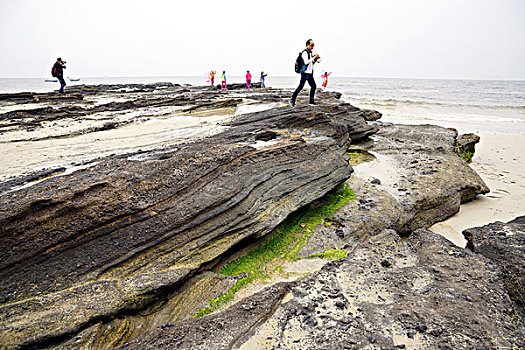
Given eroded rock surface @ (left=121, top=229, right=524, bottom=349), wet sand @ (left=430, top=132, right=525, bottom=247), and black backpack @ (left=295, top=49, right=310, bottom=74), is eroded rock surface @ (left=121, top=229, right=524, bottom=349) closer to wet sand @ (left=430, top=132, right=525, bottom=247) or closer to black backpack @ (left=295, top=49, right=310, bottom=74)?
wet sand @ (left=430, top=132, right=525, bottom=247)

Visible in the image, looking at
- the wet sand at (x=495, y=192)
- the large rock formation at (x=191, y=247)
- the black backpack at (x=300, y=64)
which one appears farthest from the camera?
the black backpack at (x=300, y=64)

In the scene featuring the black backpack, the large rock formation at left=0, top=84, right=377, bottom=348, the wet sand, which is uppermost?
the black backpack

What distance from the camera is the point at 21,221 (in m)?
3.32

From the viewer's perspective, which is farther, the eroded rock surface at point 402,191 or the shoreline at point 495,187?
the shoreline at point 495,187

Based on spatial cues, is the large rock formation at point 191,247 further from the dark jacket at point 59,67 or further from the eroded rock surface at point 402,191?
the dark jacket at point 59,67

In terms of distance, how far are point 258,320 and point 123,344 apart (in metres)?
1.33

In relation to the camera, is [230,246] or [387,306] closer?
[387,306]

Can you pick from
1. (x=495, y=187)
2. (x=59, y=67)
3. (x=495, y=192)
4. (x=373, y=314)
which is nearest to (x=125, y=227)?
(x=373, y=314)

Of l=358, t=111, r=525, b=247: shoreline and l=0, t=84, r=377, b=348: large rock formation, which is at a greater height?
l=0, t=84, r=377, b=348: large rock formation

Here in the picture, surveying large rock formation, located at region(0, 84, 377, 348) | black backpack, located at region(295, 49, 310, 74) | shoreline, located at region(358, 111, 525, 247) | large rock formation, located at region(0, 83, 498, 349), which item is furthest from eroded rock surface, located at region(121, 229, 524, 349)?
black backpack, located at region(295, 49, 310, 74)

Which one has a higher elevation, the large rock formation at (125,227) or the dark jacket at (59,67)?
the dark jacket at (59,67)

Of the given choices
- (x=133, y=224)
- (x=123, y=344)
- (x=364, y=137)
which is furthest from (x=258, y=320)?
(x=364, y=137)

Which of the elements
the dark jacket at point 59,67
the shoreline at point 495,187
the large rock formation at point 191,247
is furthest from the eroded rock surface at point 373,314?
the dark jacket at point 59,67

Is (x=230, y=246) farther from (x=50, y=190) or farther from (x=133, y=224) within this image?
(x=50, y=190)
